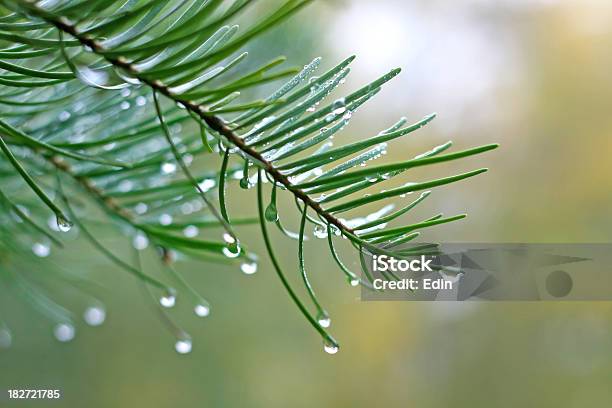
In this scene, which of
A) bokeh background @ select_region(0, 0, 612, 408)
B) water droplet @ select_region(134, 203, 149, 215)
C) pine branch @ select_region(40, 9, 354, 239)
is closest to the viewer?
pine branch @ select_region(40, 9, 354, 239)

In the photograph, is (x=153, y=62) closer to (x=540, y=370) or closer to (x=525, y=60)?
(x=540, y=370)

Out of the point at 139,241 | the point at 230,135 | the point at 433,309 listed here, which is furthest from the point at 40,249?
the point at 433,309

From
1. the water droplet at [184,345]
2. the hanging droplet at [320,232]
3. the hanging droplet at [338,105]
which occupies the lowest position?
the water droplet at [184,345]

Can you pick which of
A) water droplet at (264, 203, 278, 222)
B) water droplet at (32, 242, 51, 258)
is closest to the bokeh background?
water droplet at (32, 242, 51, 258)

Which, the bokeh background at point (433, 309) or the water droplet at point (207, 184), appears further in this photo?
the bokeh background at point (433, 309)

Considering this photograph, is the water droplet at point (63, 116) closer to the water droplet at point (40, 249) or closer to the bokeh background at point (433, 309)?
the water droplet at point (40, 249)

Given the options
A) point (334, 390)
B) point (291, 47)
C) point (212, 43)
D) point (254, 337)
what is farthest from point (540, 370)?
point (212, 43)

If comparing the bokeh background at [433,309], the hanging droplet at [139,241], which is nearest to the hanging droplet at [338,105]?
the hanging droplet at [139,241]

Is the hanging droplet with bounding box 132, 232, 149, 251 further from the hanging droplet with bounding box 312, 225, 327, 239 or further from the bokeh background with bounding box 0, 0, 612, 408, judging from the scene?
the bokeh background with bounding box 0, 0, 612, 408
